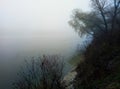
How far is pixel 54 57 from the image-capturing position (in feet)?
35.6

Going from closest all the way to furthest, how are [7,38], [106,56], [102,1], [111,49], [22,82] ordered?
[22,82] < [106,56] < [111,49] < [102,1] < [7,38]

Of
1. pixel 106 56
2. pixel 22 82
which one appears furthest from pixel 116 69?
pixel 22 82

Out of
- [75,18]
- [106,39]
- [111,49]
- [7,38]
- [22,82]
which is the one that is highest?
[7,38]

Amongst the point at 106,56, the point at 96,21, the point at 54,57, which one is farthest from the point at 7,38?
the point at 54,57

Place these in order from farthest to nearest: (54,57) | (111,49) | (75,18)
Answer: (75,18)
(111,49)
(54,57)

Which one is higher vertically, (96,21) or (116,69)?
(96,21)

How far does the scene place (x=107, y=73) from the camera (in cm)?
1388

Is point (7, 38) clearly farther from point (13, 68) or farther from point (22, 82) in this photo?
point (22, 82)

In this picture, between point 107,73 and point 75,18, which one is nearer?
point 107,73

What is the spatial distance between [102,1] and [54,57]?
1685 cm

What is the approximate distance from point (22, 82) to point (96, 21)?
707 inches

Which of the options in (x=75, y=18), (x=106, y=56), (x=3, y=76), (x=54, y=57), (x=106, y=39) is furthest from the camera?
(x=75, y=18)

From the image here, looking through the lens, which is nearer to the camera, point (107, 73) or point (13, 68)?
point (107, 73)

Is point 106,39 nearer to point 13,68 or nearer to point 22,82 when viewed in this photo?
point 13,68
